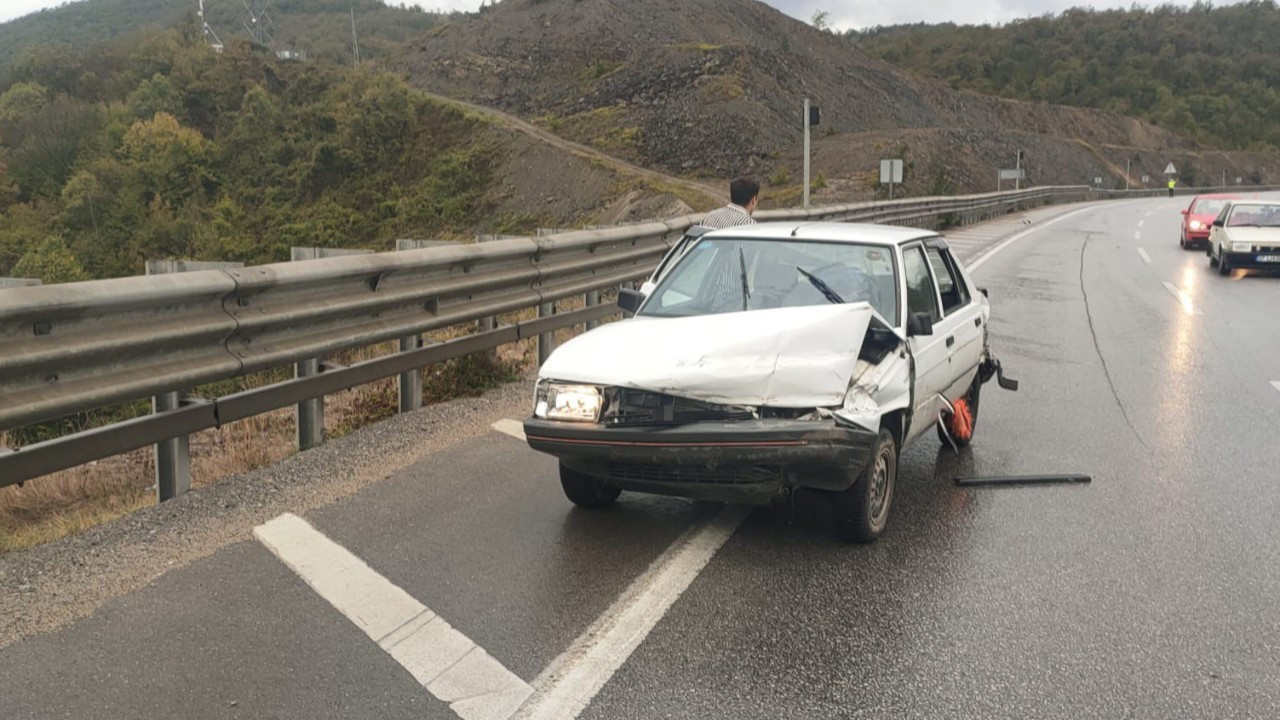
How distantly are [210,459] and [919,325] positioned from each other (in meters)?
4.44

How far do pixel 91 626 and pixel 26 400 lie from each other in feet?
4.03

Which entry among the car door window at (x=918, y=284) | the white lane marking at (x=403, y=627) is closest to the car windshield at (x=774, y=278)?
the car door window at (x=918, y=284)

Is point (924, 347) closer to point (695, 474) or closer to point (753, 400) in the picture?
point (753, 400)

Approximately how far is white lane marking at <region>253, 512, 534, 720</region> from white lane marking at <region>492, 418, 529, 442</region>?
7.25ft

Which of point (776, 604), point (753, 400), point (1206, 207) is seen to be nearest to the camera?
point (776, 604)

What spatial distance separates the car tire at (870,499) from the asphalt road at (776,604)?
0.29ft

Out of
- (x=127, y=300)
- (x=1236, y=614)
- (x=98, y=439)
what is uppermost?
(x=127, y=300)

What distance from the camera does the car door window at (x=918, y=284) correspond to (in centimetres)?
617

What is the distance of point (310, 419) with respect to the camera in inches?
273

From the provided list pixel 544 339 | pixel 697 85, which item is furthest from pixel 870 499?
pixel 697 85

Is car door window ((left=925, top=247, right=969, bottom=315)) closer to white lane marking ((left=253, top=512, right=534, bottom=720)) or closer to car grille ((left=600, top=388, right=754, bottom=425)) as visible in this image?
car grille ((left=600, top=388, right=754, bottom=425))

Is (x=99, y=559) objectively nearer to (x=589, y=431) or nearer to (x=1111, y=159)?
(x=589, y=431)

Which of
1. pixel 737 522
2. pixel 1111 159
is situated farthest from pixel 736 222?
pixel 1111 159

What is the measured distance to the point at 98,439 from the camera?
5.13 m
